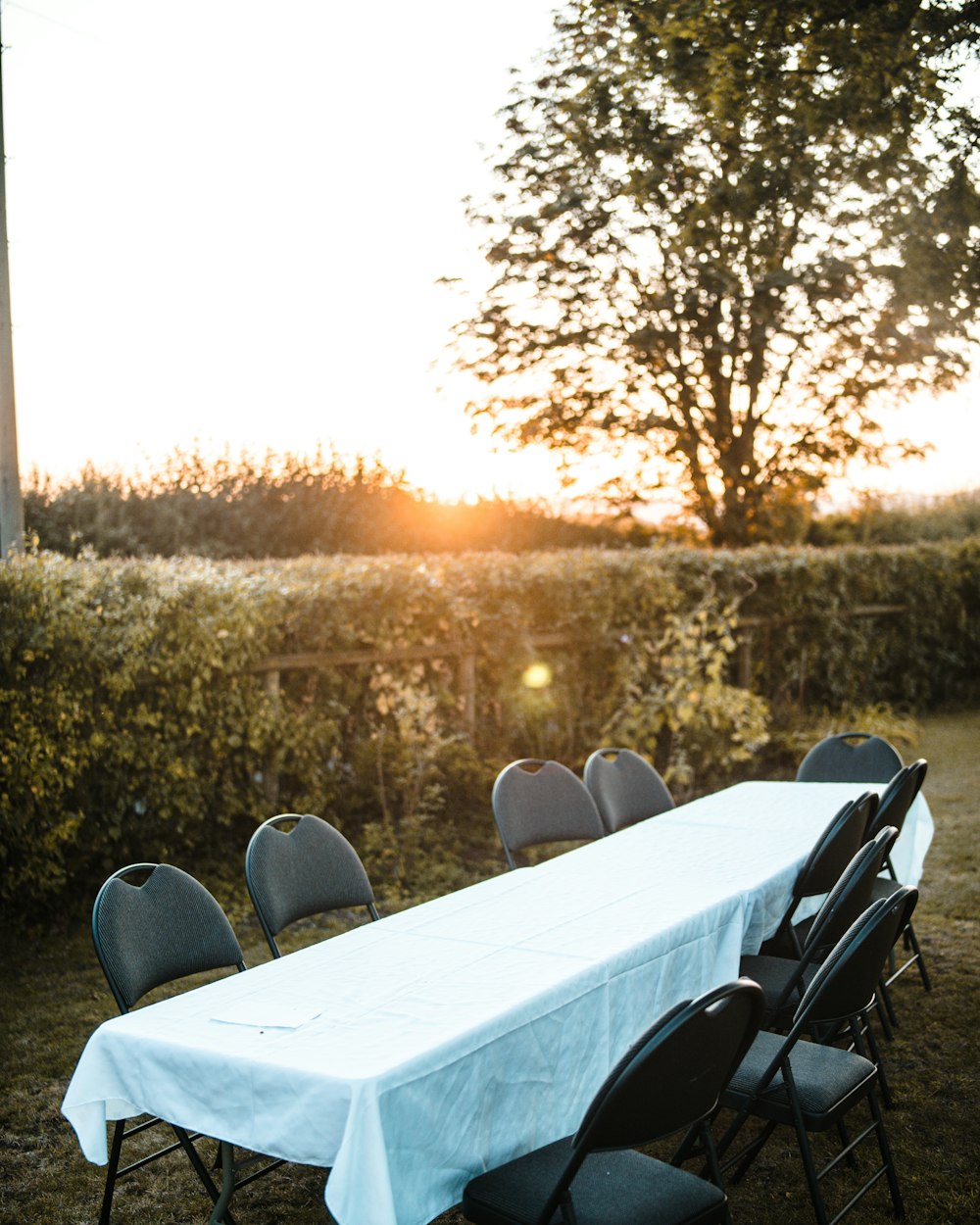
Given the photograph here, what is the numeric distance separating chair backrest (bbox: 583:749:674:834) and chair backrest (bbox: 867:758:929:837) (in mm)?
1213

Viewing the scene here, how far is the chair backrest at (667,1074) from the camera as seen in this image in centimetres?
216

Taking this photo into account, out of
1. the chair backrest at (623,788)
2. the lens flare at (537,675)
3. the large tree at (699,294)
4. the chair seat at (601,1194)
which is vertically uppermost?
the large tree at (699,294)

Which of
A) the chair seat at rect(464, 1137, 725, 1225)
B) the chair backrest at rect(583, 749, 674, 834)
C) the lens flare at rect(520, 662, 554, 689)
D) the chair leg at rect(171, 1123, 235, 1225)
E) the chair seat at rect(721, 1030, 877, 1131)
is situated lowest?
the chair leg at rect(171, 1123, 235, 1225)

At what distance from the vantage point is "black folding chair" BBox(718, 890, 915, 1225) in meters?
2.77

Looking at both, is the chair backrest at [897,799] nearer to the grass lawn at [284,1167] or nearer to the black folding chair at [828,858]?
the black folding chair at [828,858]

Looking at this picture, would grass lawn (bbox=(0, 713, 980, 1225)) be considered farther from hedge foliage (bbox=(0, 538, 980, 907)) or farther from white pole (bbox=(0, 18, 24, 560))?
white pole (bbox=(0, 18, 24, 560))

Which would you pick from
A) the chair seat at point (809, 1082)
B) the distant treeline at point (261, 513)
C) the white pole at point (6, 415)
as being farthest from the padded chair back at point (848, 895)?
the distant treeline at point (261, 513)

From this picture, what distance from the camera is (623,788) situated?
5.49 meters

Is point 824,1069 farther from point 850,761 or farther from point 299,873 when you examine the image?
point 850,761

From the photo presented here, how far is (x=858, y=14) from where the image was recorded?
666 cm

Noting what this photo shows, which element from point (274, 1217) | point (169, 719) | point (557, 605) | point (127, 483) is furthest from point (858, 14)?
point (127, 483)

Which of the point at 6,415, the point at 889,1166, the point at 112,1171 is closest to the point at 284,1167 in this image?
the point at 112,1171

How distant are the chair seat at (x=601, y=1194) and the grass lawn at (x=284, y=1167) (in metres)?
0.81

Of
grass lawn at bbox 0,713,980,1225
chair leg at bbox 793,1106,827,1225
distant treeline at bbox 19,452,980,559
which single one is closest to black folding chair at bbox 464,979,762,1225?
chair leg at bbox 793,1106,827,1225
